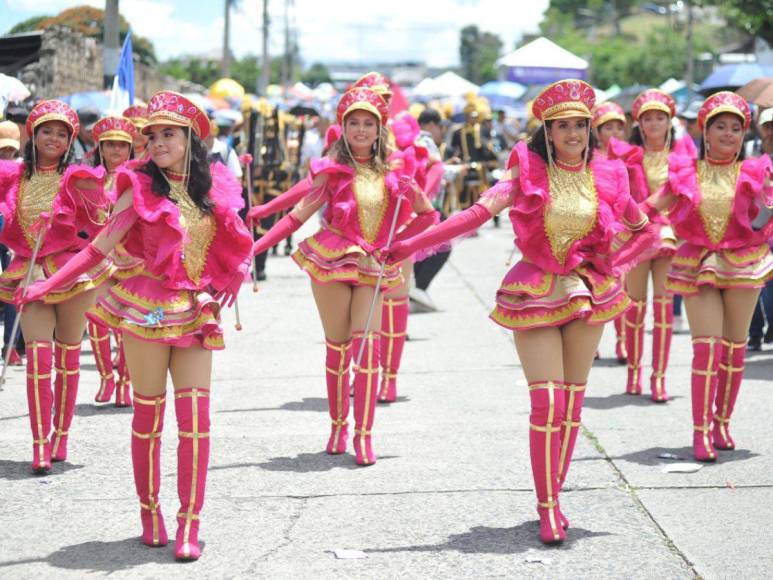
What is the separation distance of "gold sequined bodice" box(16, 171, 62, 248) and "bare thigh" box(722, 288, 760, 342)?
401cm

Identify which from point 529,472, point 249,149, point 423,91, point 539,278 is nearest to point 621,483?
point 529,472

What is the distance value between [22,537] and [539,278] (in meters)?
2.71

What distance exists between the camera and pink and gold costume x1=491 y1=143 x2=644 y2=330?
6270 mm

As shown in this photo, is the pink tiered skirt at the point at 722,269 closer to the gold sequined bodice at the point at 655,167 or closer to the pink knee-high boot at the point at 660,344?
the pink knee-high boot at the point at 660,344

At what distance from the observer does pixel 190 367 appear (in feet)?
19.7

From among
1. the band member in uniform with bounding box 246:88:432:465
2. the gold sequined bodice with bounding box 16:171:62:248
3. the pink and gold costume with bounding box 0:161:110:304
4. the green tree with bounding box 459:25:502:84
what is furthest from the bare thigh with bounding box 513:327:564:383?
the green tree with bounding box 459:25:502:84

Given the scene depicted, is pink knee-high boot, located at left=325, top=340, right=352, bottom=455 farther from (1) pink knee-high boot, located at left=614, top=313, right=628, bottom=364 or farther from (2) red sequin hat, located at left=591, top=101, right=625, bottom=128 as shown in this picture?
(2) red sequin hat, located at left=591, top=101, right=625, bottom=128

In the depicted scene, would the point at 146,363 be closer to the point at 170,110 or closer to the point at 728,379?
the point at 170,110

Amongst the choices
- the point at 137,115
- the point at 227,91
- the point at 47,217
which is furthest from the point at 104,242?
the point at 227,91

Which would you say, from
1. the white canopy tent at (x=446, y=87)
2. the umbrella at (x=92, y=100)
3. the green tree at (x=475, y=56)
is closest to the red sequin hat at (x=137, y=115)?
the umbrella at (x=92, y=100)

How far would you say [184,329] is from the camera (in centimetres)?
594

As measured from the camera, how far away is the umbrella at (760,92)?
14375 millimetres

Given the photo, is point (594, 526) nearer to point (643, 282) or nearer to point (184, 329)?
point (184, 329)

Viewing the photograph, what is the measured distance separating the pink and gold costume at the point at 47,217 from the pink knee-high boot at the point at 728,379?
3785 millimetres
